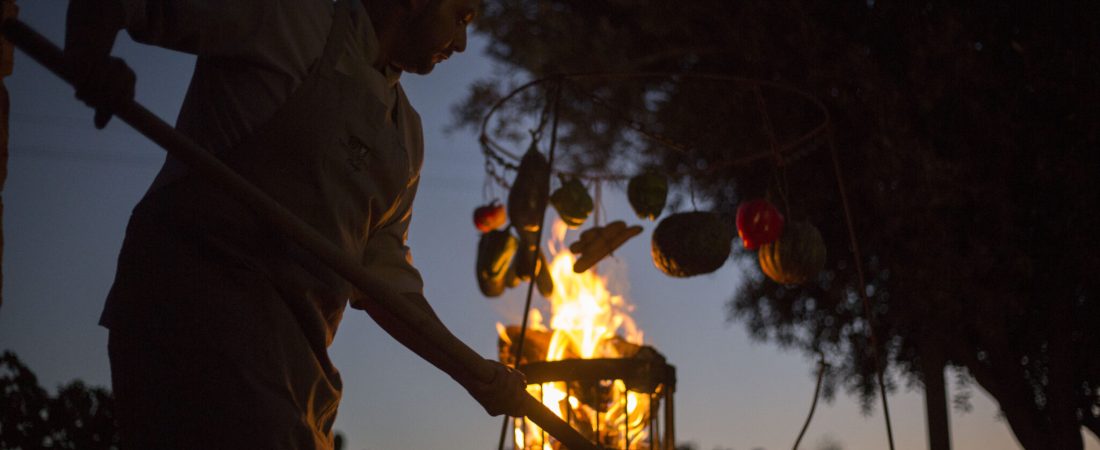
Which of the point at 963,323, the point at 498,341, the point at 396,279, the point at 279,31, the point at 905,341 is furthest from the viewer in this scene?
the point at 905,341

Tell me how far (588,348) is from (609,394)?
57cm

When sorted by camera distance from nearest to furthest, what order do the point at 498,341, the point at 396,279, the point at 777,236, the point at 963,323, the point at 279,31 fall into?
the point at 279,31, the point at 396,279, the point at 777,236, the point at 498,341, the point at 963,323

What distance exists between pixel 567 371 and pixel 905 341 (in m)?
4.12

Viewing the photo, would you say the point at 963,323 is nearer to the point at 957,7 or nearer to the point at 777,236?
the point at 957,7

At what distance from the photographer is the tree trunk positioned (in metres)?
5.56

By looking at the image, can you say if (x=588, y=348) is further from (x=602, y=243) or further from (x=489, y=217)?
(x=489, y=217)

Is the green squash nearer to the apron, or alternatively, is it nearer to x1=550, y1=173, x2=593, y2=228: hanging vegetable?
x1=550, y1=173, x2=593, y2=228: hanging vegetable

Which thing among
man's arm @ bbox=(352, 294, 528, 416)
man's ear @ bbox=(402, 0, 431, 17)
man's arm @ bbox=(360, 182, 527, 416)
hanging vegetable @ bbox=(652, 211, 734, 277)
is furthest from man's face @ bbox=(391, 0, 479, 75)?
hanging vegetable @ bbox=(652, 211, 734, 277)

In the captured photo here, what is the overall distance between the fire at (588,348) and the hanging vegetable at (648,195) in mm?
579

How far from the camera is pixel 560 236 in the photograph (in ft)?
16.6

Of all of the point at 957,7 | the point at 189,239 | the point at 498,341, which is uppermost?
the point at 957,7

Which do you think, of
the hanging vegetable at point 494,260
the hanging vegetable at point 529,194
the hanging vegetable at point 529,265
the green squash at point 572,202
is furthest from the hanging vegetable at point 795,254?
the hanging vegetable at point 494,260

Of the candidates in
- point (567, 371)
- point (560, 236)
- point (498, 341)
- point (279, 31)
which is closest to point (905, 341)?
point (560, 236)

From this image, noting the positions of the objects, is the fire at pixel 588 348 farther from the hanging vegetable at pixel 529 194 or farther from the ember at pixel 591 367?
the hanging vegetable at pixel 529 194
